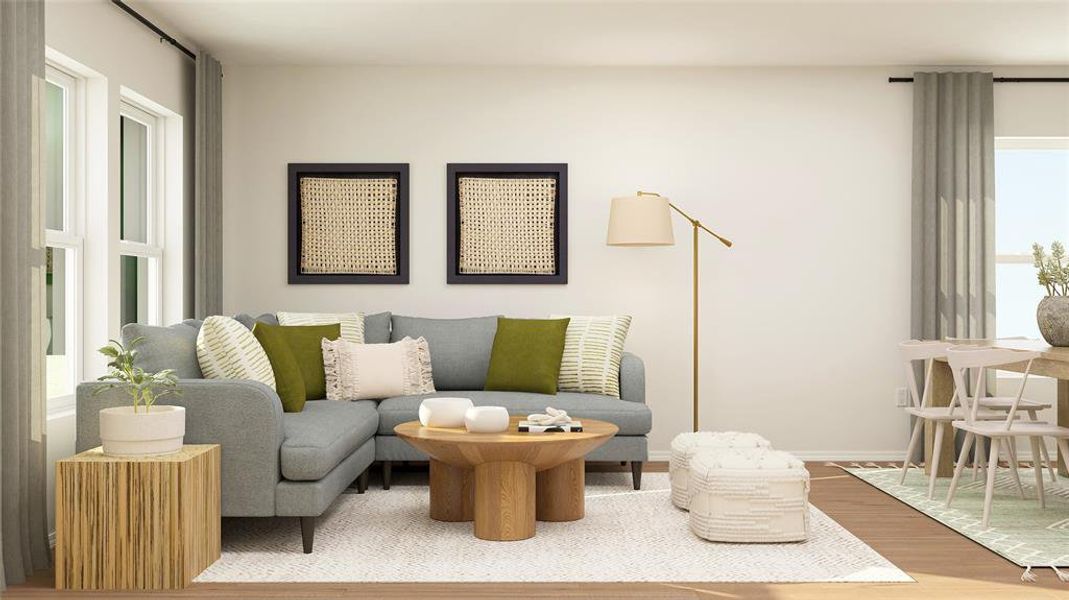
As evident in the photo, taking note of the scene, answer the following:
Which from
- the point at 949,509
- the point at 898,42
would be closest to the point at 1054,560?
the point at 949,509

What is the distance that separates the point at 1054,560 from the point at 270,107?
5148 millimetres

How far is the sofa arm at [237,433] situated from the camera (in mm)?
3830

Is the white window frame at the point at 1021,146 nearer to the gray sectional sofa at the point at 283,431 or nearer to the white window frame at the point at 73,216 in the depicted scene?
the gray sectional sofa at the point at 283,431

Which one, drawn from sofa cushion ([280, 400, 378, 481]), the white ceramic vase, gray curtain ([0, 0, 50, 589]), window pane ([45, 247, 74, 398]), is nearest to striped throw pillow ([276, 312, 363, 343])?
sofa cushion ([280, 400, 378, 481])

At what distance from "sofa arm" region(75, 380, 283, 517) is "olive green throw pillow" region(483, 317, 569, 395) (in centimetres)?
196

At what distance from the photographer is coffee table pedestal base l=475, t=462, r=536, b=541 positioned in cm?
406

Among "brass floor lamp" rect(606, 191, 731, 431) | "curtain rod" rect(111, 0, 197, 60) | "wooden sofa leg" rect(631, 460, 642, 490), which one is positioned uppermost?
"curtain rod" rect(111, 0, 197, 60)

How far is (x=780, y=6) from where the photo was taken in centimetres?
505

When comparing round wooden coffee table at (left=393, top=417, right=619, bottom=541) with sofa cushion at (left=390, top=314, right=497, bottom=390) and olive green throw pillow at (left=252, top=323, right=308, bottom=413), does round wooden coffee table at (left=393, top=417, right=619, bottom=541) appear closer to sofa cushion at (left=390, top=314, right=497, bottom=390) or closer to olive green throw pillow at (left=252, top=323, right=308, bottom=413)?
olive green throw pillow at (left=252, top=323, right=308, bottom=413)

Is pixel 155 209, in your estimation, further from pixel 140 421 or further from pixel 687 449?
pixel 687 449

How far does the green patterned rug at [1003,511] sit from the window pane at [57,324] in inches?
162

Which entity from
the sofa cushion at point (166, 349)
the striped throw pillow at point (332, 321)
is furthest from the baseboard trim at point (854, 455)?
the sofa cushion at point (166, 349)

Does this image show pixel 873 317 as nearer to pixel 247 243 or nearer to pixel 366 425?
pixel 366 425

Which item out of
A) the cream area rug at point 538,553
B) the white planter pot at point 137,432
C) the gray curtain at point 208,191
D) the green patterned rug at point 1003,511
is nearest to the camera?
the white planter pot at point 137,432
